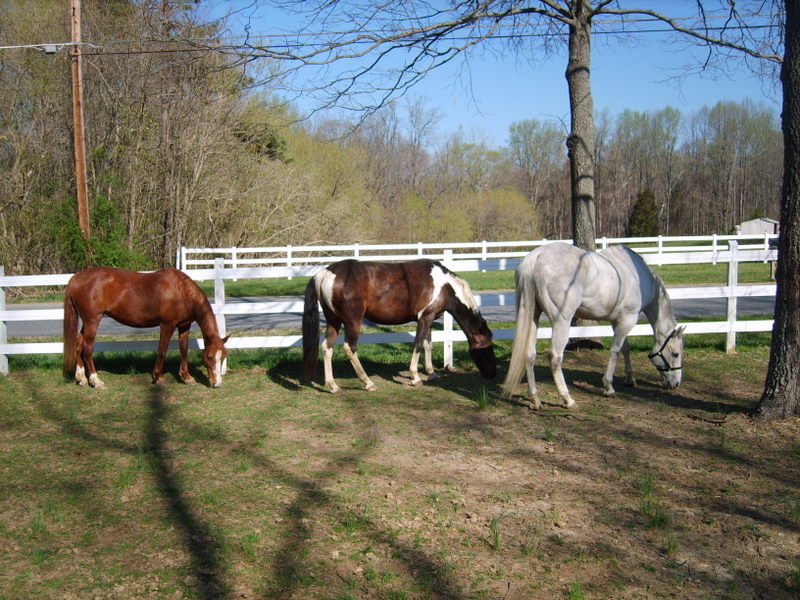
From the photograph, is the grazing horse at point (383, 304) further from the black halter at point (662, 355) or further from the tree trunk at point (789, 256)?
the tree trunk at point (789, 256)

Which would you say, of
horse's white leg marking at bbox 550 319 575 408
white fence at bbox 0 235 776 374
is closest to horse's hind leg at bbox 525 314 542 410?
horse's white leg marking at bbox 550 319 575 408

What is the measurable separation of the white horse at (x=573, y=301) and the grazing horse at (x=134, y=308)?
11.4 feet

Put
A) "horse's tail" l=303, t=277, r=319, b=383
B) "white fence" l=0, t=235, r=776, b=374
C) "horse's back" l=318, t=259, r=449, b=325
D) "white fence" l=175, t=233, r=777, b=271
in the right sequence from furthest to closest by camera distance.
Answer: "white fence" l=175, t=233, r=777, b=271
"white fence" l=0, t=235, r=776, b=374
"horse's tail" l=303, t=277, r=319, b=383
"horse's back" l=318, t=259, r=449, b=325

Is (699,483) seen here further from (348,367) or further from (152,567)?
(348,367)

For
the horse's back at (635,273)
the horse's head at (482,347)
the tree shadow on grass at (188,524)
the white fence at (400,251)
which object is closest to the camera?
the tree shadow on grass at (188,524)

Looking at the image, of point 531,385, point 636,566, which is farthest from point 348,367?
point 636,566

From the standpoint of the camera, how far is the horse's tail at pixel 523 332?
6.50m

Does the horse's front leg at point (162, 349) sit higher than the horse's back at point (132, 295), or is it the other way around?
the horse's back at point (132, 295)

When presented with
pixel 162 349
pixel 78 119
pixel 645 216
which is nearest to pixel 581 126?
pixel 162 349

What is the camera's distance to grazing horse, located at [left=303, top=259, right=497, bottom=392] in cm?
717

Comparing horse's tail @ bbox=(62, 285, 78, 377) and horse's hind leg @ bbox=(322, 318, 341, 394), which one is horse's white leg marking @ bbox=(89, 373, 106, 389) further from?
horse's hind leg @ bbox=(322, 318, 341, 394)

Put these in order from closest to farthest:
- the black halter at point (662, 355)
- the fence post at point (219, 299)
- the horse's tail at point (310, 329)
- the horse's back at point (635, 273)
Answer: the horse's back at point (635, 273) < the black halter at point (662, 355) < the horse's tail at point (310, 329) < the fence post at point (219, 299)

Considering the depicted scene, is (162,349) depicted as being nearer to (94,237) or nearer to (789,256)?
(789,256)

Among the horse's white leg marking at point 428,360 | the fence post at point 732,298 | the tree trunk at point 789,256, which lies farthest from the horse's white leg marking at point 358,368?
the fence post at point 732,298
